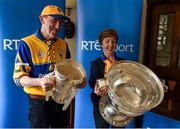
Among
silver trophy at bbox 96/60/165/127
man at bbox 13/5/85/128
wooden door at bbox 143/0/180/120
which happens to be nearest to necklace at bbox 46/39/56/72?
man at bbox 13/5/85/128

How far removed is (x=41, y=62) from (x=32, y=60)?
0.16 feet

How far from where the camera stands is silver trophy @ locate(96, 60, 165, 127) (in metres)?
1.13

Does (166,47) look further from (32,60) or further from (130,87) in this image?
(32,60)

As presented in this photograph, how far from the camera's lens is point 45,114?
4.29 feet

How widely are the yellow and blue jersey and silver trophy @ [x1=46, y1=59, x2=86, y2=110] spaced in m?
0.11

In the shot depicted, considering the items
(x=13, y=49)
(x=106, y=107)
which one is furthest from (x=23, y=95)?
Result: (x=106, y=107)

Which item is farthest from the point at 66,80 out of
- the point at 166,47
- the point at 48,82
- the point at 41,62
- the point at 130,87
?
the point at 166,47

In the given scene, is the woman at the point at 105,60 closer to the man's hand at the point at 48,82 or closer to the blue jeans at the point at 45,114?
the blue jeans at the point at 45,114

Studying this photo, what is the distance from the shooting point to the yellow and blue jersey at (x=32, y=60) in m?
1.22

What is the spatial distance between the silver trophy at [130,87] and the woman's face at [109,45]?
0.22 meters

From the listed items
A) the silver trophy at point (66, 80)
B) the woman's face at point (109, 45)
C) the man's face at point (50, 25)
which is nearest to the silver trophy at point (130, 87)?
the silver trophy at point (66, 80)

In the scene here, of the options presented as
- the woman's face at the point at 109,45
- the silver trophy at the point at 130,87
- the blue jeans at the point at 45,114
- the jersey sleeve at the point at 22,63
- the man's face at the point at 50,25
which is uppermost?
the man's face at the point at 50,25

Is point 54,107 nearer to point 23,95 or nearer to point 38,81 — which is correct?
point 38,81

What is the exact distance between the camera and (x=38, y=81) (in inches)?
45.8
